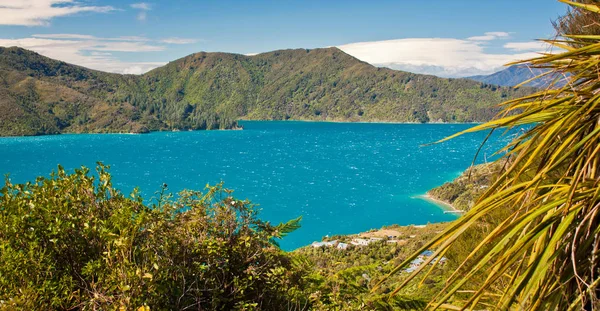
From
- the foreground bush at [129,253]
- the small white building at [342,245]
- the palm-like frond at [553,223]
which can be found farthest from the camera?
the small white building at [342,245]

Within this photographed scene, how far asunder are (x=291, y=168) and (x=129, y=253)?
81960mm

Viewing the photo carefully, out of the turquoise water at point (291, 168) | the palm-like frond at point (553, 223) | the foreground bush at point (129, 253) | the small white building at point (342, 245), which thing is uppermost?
the palm-like frond at point (553, 223)

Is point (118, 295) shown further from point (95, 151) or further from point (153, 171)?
point (95, 151)

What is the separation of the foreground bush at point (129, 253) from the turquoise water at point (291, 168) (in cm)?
4012

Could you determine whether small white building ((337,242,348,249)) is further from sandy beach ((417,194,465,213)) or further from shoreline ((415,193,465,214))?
sandy beach ((417,194,465,213))

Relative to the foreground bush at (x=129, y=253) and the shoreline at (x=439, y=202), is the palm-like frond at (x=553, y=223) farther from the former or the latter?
the shoreline at (x=439, y=202)

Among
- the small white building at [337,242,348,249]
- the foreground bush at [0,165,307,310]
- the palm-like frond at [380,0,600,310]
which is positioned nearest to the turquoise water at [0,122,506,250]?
the small white building at [337,242,348,249]

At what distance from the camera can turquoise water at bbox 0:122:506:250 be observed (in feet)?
178

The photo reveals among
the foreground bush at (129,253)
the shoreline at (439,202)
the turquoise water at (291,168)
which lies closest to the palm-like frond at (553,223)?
the foreground bush at (129,253)

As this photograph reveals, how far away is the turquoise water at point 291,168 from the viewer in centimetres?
5428

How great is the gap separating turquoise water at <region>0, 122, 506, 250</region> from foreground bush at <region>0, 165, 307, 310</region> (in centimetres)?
4012

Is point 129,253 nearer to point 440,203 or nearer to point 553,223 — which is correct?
point 553,223

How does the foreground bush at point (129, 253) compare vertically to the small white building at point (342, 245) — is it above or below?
above

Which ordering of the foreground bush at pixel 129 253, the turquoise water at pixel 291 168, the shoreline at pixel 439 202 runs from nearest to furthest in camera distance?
the foreground bush at pixel 129 253, the shoreline at pixel 439 202, the turquoise water at pixel 291 168
